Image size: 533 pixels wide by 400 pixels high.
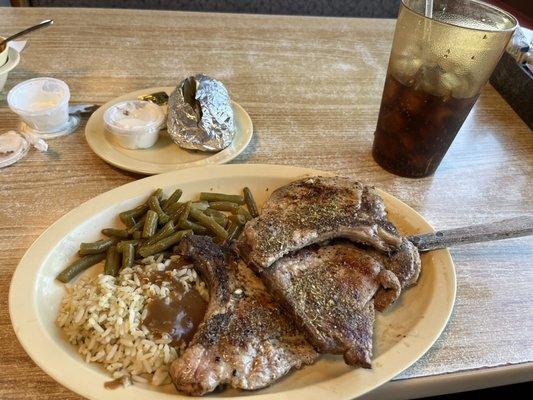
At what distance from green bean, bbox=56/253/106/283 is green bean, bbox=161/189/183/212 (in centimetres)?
23

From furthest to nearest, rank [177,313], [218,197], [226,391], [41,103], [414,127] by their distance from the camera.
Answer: [41,103]
[414,127]
[218,197]
[177,313]
[226,391]

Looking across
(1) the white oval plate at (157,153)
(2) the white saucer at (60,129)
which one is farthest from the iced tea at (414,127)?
(2) the white saucer at (60,129)

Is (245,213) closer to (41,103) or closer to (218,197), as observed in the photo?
(218,197)

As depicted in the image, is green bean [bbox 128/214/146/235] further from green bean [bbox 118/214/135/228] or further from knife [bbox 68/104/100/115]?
knife [bbox 68/104/100/115]

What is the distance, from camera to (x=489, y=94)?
2.30 metres

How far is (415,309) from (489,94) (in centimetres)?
153

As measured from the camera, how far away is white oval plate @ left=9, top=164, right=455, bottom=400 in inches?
38.7

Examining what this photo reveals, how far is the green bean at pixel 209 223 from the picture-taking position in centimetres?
139

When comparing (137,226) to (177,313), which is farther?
(137,226)

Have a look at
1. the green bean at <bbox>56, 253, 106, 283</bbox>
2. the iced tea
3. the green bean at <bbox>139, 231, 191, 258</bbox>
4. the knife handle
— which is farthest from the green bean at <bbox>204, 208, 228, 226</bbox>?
the iced tea

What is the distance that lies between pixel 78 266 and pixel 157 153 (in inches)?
23.2

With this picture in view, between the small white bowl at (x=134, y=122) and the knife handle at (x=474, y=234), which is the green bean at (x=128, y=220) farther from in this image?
the knife handle at (x=474, y=234)

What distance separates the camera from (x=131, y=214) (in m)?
1.38

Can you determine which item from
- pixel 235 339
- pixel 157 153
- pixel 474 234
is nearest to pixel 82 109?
pixel 157 153
